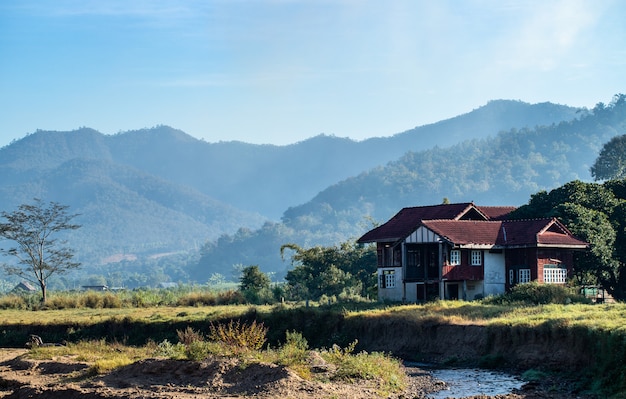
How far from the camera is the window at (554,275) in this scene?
2041 inches

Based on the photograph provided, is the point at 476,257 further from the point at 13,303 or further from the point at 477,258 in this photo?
the point at 13,303

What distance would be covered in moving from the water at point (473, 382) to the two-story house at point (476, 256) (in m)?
18.4

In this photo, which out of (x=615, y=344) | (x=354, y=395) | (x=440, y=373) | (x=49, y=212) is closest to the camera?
(x=354, y=395)

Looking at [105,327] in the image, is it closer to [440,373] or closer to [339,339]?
[339,339]

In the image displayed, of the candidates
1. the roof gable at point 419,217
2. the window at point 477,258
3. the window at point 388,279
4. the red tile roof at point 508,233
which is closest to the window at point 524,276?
the red tile roof at point 508,233

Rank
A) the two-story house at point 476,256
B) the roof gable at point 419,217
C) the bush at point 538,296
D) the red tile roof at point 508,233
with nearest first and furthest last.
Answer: the bush at point 538,296 < the red tile roof at point 508,233 < the two-story house at point 476,256 < the roof gable at point 419,217

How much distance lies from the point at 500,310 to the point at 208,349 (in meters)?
17.0

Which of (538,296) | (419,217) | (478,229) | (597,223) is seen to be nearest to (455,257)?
(478,229)

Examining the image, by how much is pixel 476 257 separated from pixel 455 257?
1413mm

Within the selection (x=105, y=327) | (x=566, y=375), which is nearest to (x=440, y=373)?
(x=566, y=375)

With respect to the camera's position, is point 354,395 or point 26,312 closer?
point 354,395

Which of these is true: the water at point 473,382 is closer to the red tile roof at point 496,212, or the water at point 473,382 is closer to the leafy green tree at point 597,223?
the leafy green tree at point 597,223

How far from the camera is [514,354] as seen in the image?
109 ft

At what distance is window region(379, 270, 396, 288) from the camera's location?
56.1 meters
